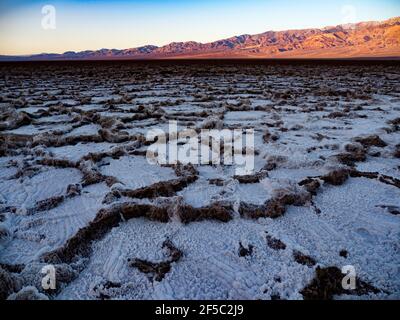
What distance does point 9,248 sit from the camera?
199cm

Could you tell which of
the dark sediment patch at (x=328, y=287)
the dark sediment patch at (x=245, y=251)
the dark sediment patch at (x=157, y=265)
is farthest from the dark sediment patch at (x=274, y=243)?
the dark sediment patch at (x=157, y=265)

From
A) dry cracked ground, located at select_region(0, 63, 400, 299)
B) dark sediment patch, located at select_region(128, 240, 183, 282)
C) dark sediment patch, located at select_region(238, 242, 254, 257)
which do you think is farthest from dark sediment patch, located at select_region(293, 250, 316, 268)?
dark sediment patch, located at select_region(128, 240, 183, 282)

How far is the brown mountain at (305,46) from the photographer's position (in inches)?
4382

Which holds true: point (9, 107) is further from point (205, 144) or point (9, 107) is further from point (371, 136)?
point (371, 136)

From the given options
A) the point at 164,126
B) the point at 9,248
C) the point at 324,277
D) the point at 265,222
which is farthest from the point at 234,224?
the point at 164,126

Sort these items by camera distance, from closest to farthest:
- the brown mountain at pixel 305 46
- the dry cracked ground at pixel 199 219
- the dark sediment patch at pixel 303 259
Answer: the dry cracked ground at pixel 199 219 < the dark sediment patch at pixel 303 259 < the brown mountain at pixel 305 46

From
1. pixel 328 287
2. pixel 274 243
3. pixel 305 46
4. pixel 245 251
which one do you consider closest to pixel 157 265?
pixel 245 251

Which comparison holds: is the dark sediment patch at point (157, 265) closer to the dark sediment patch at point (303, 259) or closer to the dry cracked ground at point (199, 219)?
the dry cracked ground at point (199, 219)

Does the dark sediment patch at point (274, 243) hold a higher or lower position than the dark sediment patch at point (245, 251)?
higher

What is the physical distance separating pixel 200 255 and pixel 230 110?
15.0ft

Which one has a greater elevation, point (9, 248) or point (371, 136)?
point (371, 136)

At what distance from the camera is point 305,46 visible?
456 ft

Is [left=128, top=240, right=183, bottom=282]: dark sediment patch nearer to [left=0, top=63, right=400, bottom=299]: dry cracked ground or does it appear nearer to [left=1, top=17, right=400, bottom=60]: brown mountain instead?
[left=0, top=63, right=400, bottom=299]: dry cracked ground

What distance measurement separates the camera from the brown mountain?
111 meters
